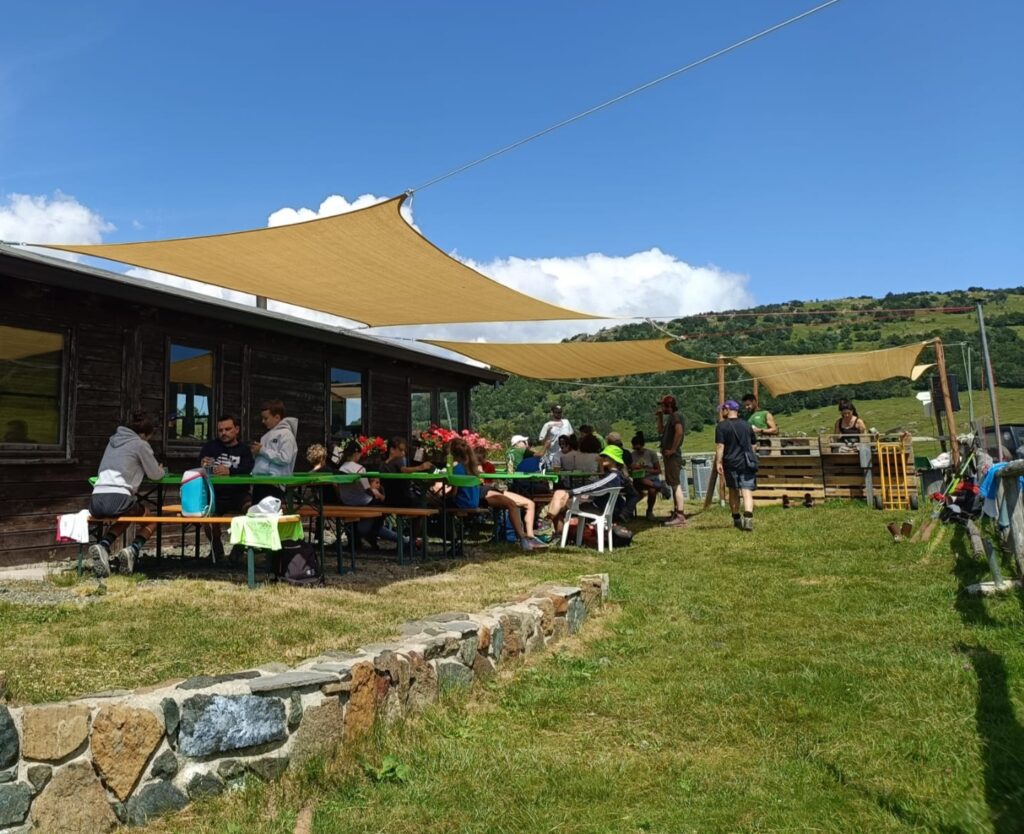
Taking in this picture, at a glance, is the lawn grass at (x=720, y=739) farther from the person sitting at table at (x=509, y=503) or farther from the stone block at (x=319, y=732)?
the person sitting at table at (x=509, y=503)

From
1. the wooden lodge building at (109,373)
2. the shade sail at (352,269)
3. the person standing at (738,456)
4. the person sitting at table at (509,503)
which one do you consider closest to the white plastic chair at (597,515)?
the person sitting at table at (509,503)

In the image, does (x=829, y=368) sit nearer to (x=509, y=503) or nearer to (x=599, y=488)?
(x=599, y=488)

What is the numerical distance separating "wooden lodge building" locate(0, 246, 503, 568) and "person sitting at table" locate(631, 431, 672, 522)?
3.75 m

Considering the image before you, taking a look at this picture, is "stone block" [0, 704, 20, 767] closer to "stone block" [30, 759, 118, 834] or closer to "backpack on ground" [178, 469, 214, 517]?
"stone block" [30, 759, 118, 834]

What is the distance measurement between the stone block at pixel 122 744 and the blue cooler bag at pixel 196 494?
3126 millimetres

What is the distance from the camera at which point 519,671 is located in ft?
13.1

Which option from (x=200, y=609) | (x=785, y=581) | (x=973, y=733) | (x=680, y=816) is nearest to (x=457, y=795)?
(x=680, y=816)

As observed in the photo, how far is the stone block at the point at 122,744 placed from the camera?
2.37 metres

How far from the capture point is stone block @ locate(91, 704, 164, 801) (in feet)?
7.78

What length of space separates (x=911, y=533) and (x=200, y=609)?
20.7 feet

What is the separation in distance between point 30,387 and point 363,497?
292 centimetres

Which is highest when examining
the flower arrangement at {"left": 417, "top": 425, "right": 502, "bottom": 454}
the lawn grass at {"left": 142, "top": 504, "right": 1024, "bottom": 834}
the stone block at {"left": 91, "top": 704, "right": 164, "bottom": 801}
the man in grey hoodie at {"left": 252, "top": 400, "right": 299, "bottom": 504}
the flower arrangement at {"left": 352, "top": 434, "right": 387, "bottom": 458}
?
the flower arrangement at {"left": 417, "top": 425, "right": 502, "bottom": 454}

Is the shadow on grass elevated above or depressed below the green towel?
below

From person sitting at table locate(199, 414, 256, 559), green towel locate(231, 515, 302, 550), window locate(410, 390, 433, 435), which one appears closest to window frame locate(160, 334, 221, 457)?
person sitting at table locate(199, 414, 256, 559)
